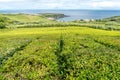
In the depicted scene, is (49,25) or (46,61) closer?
(46,61)

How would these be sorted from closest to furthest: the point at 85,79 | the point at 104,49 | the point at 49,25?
the point at 85,79
the point at 104,49
the point at 49,25

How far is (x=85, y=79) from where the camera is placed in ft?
99.9

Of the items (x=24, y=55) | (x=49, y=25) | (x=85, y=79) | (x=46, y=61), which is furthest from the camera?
(x=49, y=25)

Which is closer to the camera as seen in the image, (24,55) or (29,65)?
(29,65)

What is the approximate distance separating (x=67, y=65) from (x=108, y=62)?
549 centimetres

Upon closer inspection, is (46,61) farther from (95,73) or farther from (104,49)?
(104,49)

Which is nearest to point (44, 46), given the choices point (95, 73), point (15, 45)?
point (15, 45)

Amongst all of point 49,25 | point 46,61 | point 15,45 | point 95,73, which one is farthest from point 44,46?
point 49,25

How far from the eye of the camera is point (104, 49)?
43.4 meters

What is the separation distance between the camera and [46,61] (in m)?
36.9

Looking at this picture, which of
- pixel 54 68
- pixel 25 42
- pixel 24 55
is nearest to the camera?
pixel 54 68

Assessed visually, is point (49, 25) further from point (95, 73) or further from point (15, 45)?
point (95, 73)

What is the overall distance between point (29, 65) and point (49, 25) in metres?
56.4

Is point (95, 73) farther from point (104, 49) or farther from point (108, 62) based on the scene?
point (104, 49)
